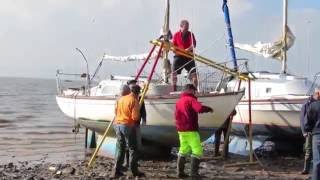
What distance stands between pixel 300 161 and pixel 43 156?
293 inches

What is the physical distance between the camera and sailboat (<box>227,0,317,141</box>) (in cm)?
1616

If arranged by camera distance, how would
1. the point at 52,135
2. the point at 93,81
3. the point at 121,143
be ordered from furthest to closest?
the point at 52,135
the point at 93,81
the point at 121,143

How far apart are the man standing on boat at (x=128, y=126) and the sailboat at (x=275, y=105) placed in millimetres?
4693

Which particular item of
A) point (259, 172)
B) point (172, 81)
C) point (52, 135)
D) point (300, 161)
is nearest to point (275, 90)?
point (300, 161)

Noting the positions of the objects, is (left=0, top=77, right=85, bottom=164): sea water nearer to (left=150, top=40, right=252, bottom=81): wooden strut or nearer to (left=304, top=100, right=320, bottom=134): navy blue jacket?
(left=150, top=40, right=252, bottom=81): wooden strut

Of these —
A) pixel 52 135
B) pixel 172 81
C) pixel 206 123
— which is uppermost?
pixel 172 81

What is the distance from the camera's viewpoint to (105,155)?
52.2 ft

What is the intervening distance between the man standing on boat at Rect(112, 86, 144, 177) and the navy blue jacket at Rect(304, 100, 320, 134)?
3412 mm

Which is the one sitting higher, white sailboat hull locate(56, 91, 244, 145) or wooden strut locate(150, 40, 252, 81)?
wooden strut locate(150, 40, 252, 81)

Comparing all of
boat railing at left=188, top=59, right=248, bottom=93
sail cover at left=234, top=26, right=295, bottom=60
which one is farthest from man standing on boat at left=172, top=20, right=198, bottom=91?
sail cover at left=234, top=26, right=295, bottom=60

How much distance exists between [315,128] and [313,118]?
0.21 m

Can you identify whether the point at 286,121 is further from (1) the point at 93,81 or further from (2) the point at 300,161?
(1) the point at 93,81

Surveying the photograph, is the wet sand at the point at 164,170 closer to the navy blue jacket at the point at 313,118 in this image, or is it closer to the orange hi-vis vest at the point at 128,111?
the orange hi-vis vest at the point at 128,111

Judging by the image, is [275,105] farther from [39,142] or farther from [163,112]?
[39,142]
